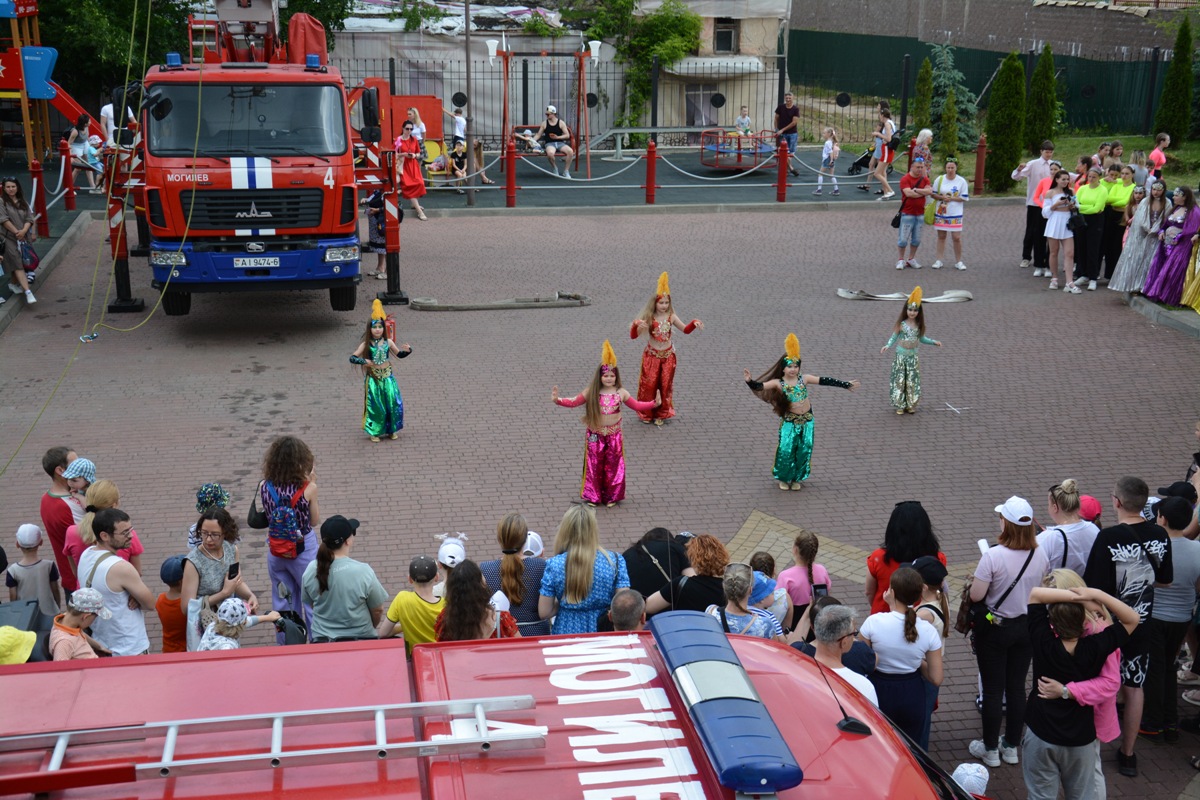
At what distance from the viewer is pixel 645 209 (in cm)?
2316

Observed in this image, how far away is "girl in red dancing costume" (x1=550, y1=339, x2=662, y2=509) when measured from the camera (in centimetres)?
1014

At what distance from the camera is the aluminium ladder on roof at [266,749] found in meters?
3.11

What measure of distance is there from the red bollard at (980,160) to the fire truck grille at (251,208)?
14585 mm

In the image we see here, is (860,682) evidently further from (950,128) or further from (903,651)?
(950,128)

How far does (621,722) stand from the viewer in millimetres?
3549

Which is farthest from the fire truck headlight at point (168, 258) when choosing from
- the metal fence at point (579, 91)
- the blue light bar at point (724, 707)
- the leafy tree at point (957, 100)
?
the leafy tree at point (957, 100)

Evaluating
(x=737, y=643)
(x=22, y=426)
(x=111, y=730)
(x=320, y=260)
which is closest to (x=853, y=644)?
(x=737, y=643)

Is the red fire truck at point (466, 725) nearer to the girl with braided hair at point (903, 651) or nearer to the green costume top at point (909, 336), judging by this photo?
the girl with braided hair at point (903, 651)

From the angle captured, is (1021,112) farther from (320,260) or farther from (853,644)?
(853,644)

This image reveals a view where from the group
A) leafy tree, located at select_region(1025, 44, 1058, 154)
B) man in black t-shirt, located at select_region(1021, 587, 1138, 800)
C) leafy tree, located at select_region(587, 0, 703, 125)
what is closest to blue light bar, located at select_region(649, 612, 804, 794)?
man in black t-shirt, located at select_region(1021, 587, 1138, 800)

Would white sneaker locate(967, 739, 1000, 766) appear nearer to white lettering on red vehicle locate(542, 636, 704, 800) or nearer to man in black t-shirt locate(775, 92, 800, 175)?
white lettering on red vehicle locate(542, 636, 704, 800)

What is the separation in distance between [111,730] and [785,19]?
3087 centimetres

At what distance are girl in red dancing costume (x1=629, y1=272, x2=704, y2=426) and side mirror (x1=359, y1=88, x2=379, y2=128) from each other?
5408mm

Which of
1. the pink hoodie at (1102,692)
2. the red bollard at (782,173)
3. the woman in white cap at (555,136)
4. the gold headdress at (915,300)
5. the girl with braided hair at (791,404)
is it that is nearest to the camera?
the pink hoodie at (1102,692)
